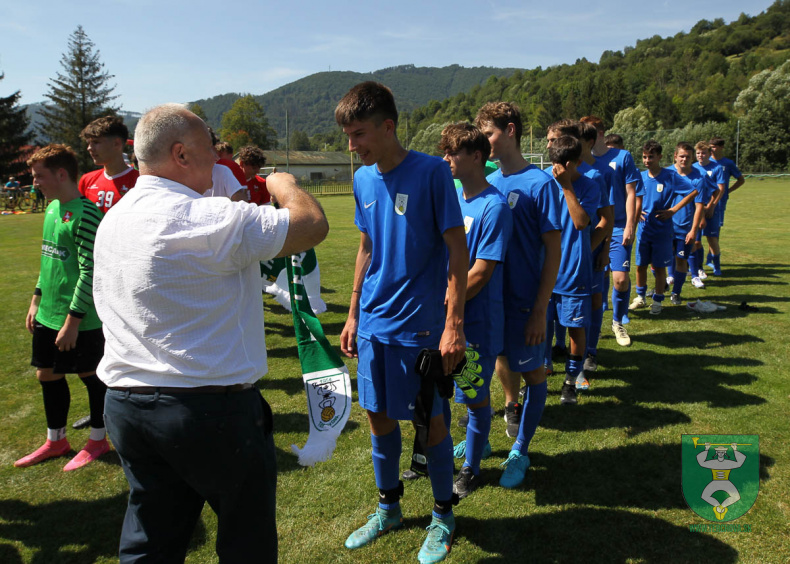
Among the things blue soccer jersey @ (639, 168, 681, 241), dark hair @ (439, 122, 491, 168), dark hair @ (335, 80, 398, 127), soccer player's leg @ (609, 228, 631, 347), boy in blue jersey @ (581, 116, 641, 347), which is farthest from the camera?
blue soccer jersey @ (639, 168, 681, 241)

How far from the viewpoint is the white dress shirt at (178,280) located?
1613 mm

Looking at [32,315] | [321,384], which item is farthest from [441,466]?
[32,315]

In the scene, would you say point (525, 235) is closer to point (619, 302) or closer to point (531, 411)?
point (531, 411)

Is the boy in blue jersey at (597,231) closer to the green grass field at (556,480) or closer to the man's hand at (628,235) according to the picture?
the green grass field at (556,480)

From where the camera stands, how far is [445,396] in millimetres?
2562

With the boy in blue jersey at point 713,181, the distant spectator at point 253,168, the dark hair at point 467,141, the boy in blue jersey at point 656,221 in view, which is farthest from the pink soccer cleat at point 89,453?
the boy in blue jersey at point 713,181

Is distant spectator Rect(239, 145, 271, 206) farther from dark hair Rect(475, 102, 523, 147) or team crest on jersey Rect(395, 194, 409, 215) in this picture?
team crest on jersey Rect(395, 194, 409, 215)

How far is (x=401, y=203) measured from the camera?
252cm

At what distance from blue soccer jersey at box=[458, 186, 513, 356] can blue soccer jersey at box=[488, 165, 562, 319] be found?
296 millimetres

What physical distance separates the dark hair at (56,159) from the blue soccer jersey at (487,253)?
9.50 ft

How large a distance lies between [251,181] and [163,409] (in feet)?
19.5

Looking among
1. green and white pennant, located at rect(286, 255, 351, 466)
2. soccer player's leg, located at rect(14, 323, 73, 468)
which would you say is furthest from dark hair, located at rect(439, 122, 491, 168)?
soccer player's leg, located at rect(14, 323, 73, 468)

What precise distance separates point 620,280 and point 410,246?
14.9ft

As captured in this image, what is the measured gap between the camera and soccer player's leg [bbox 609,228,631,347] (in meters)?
6.23
